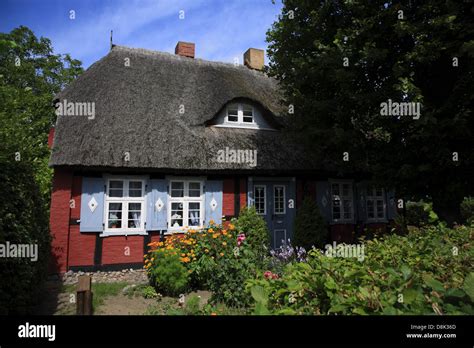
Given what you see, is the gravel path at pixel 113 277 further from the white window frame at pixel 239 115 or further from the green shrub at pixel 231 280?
the white window frame at pixel 239 115

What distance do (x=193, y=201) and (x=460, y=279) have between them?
7.96 m

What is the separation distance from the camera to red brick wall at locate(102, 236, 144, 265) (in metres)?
8.23

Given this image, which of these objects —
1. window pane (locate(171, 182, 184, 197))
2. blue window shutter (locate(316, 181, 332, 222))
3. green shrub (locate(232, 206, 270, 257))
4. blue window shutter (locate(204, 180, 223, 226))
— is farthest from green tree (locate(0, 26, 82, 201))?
blue window shutter (locate(316, 181, 332, 222))

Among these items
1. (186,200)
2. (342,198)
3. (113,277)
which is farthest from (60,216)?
(342,198)

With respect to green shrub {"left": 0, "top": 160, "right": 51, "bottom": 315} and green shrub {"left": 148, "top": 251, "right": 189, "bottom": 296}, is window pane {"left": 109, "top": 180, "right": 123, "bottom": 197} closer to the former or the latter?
green shrub {"left": 148, "top": 251, "right": 189, "bottom": 296}

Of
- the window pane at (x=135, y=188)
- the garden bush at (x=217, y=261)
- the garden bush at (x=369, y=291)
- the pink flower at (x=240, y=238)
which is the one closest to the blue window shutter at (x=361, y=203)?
the garden bush at (x=217, y=261)

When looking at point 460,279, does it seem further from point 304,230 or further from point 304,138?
point 304,230

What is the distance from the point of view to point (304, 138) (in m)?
8.58

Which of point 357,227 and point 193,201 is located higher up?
point 193,201

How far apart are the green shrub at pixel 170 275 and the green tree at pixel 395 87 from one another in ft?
16.3

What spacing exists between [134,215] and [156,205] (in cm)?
74
